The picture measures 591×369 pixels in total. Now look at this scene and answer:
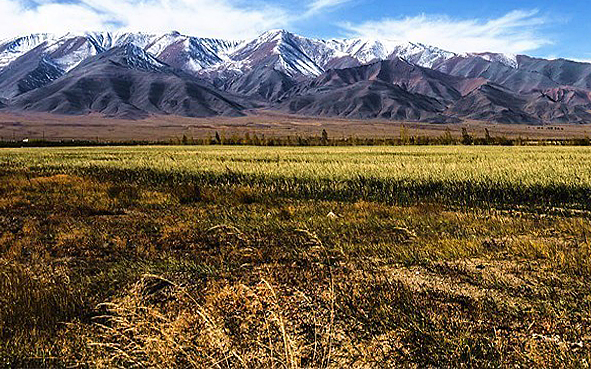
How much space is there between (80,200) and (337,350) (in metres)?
13.8

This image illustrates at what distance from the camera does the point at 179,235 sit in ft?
34.3

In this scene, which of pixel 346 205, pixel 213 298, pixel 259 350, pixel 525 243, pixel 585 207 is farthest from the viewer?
pixel 346 205

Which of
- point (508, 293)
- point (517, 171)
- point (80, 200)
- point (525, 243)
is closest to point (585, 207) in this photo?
point (517, 171)

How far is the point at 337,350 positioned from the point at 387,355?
509 mm

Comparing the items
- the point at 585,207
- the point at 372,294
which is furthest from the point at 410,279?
the point at 585,207

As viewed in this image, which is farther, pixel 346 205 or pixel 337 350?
pixel 346 205

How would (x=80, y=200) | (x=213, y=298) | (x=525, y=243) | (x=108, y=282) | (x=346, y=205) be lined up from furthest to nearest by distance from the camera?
(x=80, y=200) < (x=346, y=205) < (x=525, y=243) < (x=108, y=282) < (x=213, y=298)

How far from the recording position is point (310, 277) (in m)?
7.19

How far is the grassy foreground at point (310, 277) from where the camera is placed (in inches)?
182

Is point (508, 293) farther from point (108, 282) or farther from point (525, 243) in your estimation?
point (108, 282)

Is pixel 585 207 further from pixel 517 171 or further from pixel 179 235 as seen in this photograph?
pixel 179 235

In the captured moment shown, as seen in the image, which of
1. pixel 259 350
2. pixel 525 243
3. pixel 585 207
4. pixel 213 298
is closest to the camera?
pixel 259 350

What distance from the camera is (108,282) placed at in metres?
7.01

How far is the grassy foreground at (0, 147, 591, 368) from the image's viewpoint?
4617 mm
